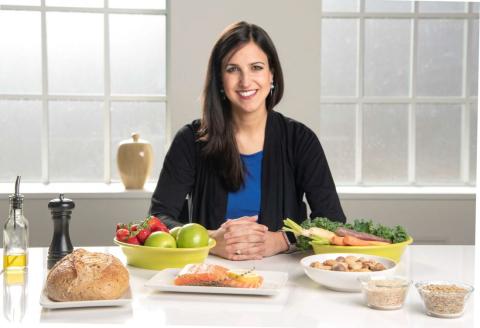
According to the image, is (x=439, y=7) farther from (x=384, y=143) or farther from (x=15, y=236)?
A: (x=15, y=236)

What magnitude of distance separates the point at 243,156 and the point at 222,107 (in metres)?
0.22

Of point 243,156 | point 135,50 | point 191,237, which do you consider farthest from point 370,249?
point 135,50

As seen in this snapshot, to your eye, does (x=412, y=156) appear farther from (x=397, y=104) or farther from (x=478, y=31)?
(x=478, y=31)

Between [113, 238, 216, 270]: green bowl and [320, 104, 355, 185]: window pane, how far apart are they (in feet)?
7.93

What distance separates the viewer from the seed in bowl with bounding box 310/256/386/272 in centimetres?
168

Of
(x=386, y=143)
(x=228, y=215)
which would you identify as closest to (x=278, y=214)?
(x=228, y=215)

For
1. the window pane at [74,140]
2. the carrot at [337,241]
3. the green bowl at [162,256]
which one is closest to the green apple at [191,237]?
the green bowl at [162,256]

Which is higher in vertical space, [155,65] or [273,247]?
[155,65]

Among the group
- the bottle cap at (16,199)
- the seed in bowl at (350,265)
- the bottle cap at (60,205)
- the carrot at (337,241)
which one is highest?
the bottle cap at (16,199)

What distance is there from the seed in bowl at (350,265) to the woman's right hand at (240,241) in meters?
0.35

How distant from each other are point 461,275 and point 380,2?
2654 millimetres

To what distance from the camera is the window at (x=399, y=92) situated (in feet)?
13.9

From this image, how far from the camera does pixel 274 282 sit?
1.67m

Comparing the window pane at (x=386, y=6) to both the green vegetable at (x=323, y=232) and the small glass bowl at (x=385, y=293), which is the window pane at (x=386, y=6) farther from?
the small glass bowl at (x=385, y=293)
